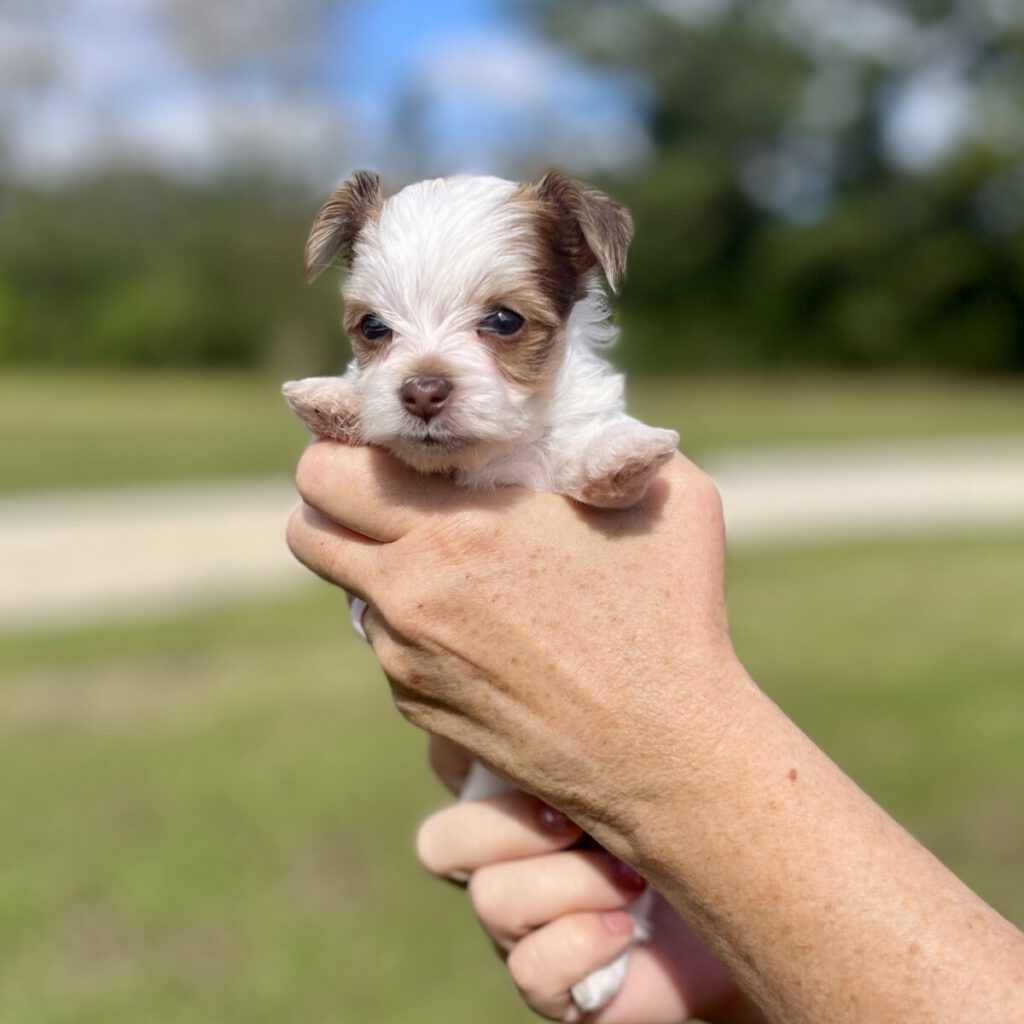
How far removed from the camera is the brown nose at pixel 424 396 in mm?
2986

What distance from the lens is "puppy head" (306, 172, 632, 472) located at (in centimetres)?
304

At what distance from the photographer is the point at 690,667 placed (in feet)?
8.87

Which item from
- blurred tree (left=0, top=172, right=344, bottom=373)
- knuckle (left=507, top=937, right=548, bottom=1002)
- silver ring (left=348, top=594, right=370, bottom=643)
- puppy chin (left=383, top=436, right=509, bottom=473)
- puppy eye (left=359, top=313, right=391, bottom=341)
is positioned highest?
puppy eye (left=359, top=313, right=391, bottom=341)

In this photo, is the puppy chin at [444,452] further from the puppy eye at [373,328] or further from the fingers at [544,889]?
the fingers at [544,889]

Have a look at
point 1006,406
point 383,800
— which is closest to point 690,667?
point 383,800

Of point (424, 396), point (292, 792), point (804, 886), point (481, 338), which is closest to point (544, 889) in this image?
point (804, 886)

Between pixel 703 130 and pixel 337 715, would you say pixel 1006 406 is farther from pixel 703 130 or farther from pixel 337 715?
pixel 337 715

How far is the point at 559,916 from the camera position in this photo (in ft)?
11.1

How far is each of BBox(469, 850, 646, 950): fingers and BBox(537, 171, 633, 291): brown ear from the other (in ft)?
5.15

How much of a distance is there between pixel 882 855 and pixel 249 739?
9.02m

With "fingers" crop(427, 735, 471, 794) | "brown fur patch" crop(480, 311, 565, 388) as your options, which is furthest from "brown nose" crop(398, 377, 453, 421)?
"fingers" crop(427, 735, 471, 794)

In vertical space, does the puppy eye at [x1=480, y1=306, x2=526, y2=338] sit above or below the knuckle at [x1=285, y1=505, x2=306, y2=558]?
above

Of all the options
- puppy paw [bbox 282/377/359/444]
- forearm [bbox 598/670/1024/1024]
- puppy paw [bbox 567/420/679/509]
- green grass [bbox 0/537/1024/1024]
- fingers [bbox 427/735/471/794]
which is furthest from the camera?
green grass [bbox 0/537/1024/1024]

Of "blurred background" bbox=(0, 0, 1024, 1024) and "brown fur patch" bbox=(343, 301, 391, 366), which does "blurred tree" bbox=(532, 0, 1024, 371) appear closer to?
"blurred background" bbox=(0, 0, 1024, 1024)
